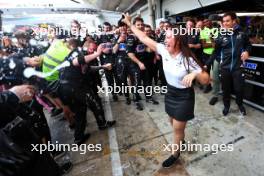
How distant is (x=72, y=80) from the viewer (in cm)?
271

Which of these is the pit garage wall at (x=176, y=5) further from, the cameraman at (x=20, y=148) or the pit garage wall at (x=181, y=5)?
the cameraman at (x=20, y=148)

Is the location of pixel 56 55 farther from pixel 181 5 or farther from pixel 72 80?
pixel 181 5

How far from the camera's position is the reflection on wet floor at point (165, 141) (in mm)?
2352

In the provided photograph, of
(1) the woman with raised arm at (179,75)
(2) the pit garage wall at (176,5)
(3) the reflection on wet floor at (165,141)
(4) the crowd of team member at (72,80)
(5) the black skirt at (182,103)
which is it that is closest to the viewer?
(4) the crowd of team member at (72,80)

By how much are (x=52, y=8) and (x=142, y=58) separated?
7307mm

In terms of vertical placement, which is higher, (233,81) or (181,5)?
(181,5)

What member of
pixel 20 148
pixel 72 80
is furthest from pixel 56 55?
pixel 20 148

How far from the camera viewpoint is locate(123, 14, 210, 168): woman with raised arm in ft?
6.31

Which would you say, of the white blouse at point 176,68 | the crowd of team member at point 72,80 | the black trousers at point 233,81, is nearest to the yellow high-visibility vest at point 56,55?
the crowd of team member at point 72,80

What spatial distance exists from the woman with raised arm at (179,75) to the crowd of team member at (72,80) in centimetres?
1

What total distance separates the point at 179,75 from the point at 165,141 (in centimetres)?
133

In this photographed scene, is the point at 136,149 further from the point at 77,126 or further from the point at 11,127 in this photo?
the point at 11,127

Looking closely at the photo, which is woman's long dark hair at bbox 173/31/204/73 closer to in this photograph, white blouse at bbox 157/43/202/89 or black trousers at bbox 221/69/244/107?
white blouse at bbox 157/43/202/89

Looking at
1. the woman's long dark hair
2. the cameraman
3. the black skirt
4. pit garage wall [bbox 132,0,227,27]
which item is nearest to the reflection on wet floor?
the black skirt
